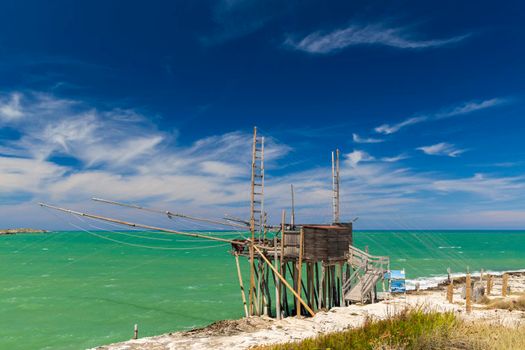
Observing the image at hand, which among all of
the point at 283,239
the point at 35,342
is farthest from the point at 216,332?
the point at 35,342

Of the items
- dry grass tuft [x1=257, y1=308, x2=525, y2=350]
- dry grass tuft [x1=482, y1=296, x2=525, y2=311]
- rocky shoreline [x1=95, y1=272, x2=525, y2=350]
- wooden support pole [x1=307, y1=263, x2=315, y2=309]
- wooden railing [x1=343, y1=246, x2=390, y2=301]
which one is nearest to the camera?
dry grass tuft [x1=257, y1=308, x2=525, y2=350]

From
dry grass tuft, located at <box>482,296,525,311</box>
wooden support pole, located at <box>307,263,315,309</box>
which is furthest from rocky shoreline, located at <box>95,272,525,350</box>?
wooden support pole, located at <box>307,263,315,309</box>

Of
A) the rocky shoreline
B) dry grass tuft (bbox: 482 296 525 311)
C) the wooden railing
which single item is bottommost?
the rocky shoreline

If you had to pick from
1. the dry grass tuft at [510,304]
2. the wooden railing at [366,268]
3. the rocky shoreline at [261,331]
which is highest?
the wooden railing at [366,268]

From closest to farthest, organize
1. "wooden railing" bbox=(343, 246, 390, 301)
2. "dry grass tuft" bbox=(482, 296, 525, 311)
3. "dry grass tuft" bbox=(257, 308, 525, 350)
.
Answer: "dry grass tuft" bbox=(257, 308, 525, 350)
"dry grass tuft" bbox=(482, 296, 525, 311)
"wooden railing" bbox=(343, 246, 390, 301)

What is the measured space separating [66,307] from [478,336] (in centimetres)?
3243

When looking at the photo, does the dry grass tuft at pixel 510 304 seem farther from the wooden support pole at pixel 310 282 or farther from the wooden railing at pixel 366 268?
the wooden support pole at pixel 310 282

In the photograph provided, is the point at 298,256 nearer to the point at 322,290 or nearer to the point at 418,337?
the point at 322,290

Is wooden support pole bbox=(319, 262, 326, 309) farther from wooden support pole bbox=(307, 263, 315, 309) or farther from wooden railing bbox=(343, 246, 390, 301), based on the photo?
wooden railing bbox=(343, 246, 390, 301)

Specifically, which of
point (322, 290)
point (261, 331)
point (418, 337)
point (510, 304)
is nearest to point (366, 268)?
point (322, 290)

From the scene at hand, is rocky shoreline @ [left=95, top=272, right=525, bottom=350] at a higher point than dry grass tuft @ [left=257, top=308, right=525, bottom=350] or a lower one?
lower

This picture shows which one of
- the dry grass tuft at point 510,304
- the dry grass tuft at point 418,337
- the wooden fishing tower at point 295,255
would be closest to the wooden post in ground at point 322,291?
the wooden fishing tower at point 295,255

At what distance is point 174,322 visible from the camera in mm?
26703

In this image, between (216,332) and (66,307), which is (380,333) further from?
(66,307)
